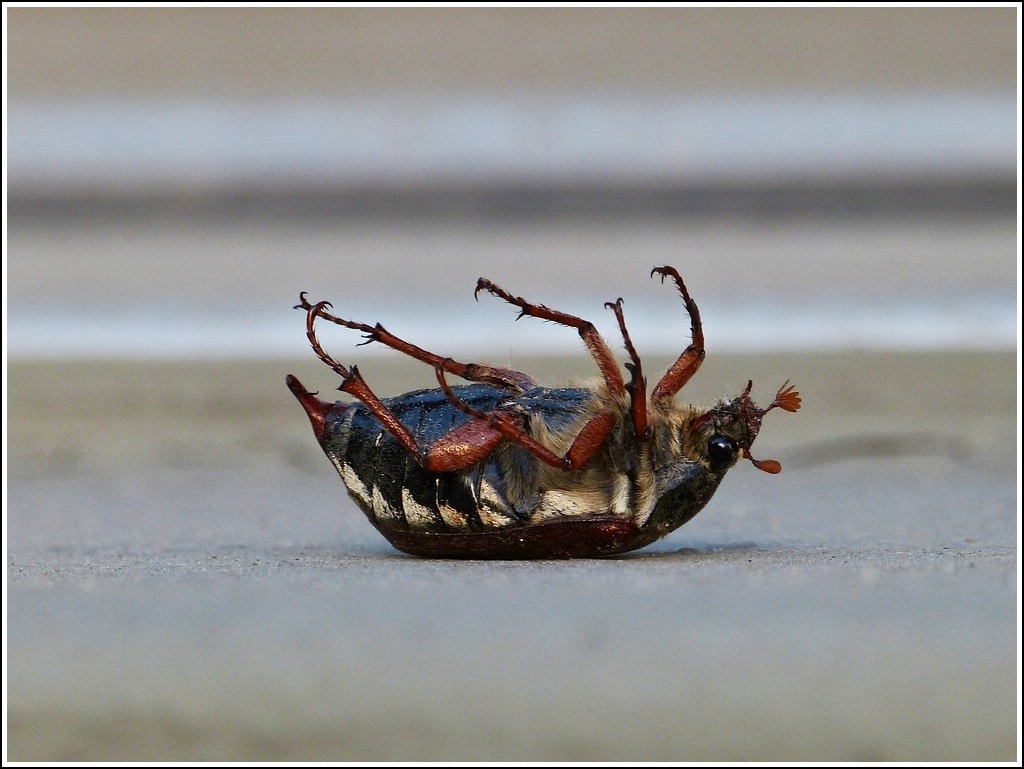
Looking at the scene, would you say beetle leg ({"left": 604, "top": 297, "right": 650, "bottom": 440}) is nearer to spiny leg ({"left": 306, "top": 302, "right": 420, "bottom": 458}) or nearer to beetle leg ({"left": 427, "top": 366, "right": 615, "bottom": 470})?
beetle leg ({"left": 427, "top": 366, "right": 615, "bottom": 470})

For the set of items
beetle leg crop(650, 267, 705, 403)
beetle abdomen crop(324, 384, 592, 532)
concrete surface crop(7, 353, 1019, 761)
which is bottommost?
Answer: concrete surface crop(7, 353, 1019, 761)

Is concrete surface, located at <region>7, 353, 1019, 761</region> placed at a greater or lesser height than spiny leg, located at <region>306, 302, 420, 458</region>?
lesser

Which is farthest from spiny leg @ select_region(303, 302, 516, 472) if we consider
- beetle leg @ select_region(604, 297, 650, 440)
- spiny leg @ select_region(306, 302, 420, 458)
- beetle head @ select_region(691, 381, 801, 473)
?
beetle head @ select_region(691, 381, 801, 473)

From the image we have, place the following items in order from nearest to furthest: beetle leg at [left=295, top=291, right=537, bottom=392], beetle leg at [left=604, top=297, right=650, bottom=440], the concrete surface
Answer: the concrete surface → beetle leg at [left=604, top=297, right=650, bottom=440] → beetle leg at [left=295, top=291, right=537, bottom=392]

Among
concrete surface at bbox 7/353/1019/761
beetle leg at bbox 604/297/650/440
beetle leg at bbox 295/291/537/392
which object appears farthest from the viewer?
beetle leg at bbox 295/291/537/392

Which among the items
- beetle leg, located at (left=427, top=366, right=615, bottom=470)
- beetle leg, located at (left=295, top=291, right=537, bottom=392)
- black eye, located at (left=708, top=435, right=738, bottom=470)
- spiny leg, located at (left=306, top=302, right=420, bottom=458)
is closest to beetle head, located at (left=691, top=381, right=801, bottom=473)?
black eye, located at (left=708, top=435, right=738, bottom=470)

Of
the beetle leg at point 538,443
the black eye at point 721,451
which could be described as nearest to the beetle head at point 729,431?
the black eye at point 721,451

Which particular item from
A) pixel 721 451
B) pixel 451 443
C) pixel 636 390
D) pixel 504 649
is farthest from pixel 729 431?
pixel 504 649

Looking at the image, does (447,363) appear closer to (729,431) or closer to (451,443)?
(451,443)

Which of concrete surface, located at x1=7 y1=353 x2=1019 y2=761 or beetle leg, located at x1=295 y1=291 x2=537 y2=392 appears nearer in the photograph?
concrete surface, located at x1=7 y1=353 x2=1019 y2=761
